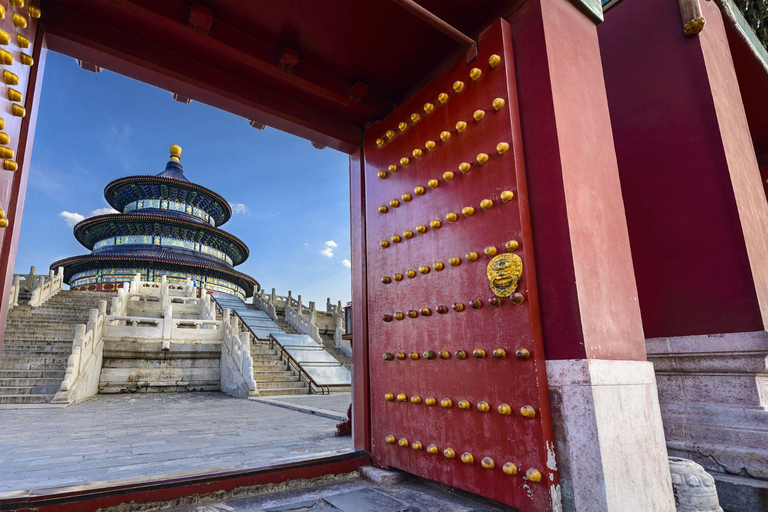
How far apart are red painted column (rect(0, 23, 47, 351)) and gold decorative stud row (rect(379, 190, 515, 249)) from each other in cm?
208

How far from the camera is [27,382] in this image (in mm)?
9812

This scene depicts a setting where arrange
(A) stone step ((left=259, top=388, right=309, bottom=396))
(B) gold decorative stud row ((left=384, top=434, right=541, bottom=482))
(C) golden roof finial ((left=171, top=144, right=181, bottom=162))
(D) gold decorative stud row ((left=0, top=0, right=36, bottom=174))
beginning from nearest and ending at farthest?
(D) gold decorative stud row ((left=0, top=0, right=36, bottom=174)) → (B) gold decorative stud row ((left=384, top=434, right=541, bottom=482)) → (A) stone step ((left=259, top=388, right=309, bottom=396)) → (C) golden roof finial ((left=171, top=144, right=181, bottom=162))

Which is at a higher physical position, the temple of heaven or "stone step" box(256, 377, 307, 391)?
the temple of heaven

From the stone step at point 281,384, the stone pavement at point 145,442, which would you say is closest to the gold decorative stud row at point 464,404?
the stone pavement at point 145,442

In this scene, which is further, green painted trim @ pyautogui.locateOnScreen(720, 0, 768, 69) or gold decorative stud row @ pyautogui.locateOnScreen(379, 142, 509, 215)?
green painted trim @ pyautogui.locateOnScreen(720, 0, 768, 69)

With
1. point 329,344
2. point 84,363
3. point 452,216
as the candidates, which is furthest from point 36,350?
point 452,216

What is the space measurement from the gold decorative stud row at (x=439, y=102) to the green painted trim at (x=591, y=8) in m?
0.74

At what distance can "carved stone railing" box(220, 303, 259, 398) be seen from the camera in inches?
439

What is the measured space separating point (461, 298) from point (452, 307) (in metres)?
0.09

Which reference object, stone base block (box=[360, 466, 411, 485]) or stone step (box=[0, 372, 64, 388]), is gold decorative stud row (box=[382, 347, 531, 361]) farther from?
stone step (box=[0, 372, 64, 388])

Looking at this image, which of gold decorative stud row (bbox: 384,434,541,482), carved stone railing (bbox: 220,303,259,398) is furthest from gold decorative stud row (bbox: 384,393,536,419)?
carved stone railing (bbox: 220,303,259,398)

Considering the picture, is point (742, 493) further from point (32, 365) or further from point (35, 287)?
point (35, 287)

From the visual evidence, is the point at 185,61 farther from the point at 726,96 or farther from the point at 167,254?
the point at 167,254

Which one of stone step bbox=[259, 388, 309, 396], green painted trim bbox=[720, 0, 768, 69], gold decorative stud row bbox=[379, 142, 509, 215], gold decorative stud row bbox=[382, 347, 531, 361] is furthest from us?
stone step bbox=[259, 388, 309, 396]
